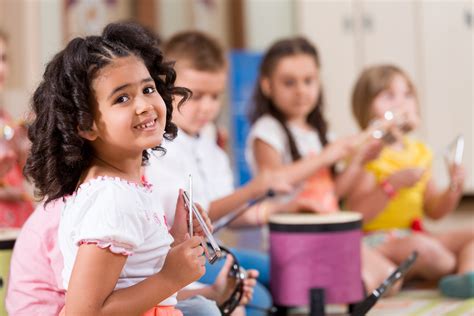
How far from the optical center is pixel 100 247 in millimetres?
880

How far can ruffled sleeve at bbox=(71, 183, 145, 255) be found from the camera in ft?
2.90

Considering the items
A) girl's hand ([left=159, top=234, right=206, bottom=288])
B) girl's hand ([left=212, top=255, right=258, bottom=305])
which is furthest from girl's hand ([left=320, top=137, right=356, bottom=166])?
→ girl's hand ([left=159, top=234, right=206, bottom=288])

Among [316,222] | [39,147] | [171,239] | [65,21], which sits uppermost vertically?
[65,21]

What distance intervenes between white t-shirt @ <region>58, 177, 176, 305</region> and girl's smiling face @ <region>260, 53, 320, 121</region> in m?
1.17

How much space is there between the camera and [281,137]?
213 cm

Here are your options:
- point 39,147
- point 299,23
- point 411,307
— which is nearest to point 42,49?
point 299,23

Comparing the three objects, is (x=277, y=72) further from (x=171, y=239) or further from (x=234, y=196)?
(x=171, y=239)

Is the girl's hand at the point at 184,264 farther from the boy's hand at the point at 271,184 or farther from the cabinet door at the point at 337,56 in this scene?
the cabinet door at the point at 337,56

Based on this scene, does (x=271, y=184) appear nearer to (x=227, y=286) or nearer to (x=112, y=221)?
(x=227, y=286)

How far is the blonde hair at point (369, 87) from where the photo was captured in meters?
2.21

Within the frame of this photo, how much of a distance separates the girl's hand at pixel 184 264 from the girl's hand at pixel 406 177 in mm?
1254

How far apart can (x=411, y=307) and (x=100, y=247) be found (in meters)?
1.05

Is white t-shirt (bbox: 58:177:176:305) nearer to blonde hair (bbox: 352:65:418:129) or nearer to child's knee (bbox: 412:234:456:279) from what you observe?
child's knee (bbox: 412:234:456:279)

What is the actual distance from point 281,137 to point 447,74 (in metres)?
1.64
